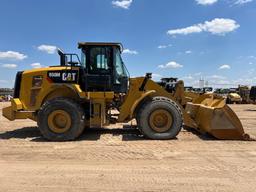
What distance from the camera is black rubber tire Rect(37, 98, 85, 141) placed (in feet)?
36.6

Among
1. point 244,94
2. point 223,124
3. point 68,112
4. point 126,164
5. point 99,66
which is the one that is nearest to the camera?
point 126,164

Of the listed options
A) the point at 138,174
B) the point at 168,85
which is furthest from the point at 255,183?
the point at 168,85

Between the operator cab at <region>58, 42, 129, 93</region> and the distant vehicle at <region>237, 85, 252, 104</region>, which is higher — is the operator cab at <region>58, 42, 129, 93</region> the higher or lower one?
the higher one

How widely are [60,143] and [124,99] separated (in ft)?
7.99

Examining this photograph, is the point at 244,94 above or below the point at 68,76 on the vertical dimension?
below

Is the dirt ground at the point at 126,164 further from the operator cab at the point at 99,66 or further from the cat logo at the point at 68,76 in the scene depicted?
the cat logo at the point at 68,76

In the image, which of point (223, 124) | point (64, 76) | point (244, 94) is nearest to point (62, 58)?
point (64, 76)

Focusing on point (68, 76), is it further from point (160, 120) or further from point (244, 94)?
point (244, 94)

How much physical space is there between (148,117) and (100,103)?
1.51 metres

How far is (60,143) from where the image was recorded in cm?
1070

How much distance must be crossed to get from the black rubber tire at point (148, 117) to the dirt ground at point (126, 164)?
0.31 metres

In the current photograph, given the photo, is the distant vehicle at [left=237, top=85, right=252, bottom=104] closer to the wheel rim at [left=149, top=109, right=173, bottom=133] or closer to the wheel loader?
the wheel loader

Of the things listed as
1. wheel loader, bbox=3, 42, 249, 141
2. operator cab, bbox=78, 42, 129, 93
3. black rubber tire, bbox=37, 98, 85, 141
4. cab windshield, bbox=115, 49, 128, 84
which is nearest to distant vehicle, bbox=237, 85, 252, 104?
wheel loader, bbox=3, 42, 249, 141

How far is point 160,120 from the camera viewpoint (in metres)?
11.3
